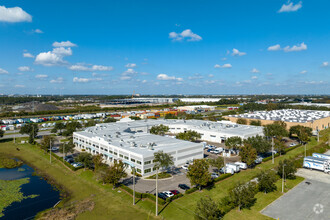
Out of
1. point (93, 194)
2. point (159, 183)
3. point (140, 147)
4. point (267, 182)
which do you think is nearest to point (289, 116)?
point (267, 182)

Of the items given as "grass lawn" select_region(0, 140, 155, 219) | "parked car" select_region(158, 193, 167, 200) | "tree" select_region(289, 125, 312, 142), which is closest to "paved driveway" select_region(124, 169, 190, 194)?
"parked car" select_region(158, 193, 167, 200)

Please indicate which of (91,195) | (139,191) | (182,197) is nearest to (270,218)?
(182,197)

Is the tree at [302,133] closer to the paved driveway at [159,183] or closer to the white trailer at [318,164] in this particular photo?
the white trailer at [318,164]

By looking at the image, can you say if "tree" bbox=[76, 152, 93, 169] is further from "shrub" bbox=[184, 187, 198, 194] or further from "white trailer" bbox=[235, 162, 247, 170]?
"white trailer" bbox=[235, 162, 247, 170]

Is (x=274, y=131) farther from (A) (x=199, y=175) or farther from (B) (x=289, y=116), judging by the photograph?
(B) (x=289, y=116)

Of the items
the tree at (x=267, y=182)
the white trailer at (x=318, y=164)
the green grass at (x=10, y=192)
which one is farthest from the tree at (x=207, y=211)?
the white trailer at (x=318, y=164)

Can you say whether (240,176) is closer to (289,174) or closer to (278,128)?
(289,174)
